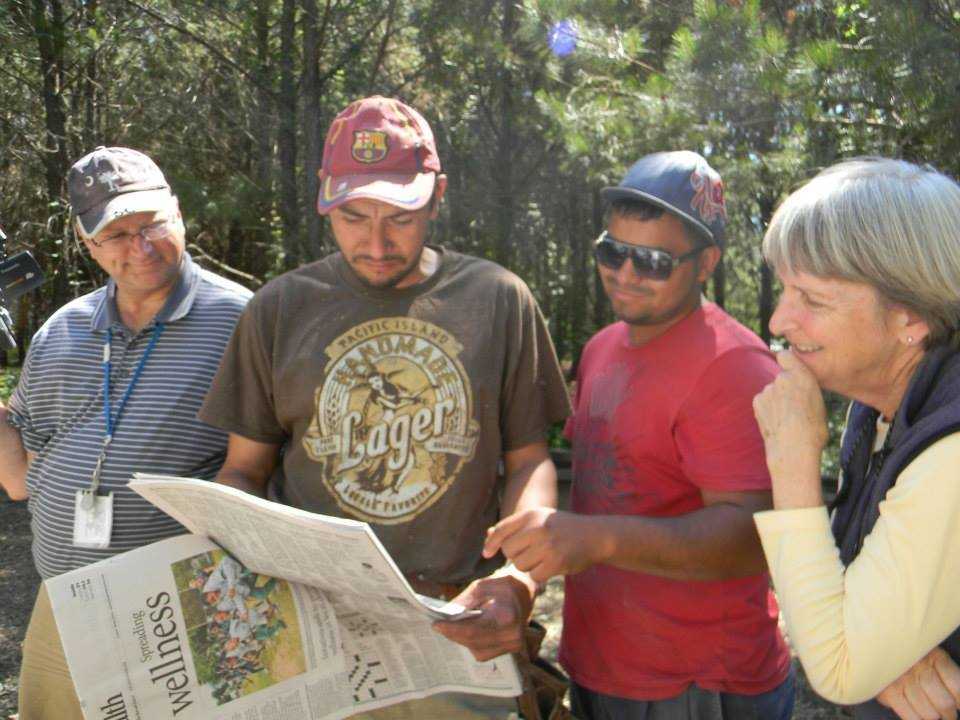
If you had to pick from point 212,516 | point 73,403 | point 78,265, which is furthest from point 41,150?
point 212,516

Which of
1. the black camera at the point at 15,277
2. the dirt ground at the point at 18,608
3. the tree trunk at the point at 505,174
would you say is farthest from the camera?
the tree trunk at the point at 505,174

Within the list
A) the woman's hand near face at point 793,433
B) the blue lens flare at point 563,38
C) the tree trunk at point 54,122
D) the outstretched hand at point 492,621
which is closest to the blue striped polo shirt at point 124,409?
the outstretched hand at point 492,621

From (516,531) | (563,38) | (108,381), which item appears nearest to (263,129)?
(563,38)

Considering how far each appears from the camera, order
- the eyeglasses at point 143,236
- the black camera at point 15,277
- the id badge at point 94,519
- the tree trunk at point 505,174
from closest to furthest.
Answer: the id badge at point 94,519 < the eyeglasses at point 143,236 < the black camera at point 15,277 < the tree trunk at point 505,174

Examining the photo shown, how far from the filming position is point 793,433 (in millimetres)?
1582

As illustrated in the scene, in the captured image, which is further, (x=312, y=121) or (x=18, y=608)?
(x=312, y=121)

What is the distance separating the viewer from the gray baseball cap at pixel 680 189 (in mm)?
1963

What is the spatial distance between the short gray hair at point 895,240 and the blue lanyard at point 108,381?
1.63m

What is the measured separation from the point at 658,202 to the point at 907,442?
72cm

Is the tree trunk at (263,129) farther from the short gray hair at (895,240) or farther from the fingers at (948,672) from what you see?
the fingers at (948,672)

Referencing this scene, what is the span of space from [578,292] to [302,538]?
23.2ft

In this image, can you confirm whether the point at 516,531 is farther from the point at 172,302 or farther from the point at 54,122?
the point at 54,122

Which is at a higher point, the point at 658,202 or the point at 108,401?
the point at 658,202

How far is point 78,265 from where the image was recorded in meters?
8.27
